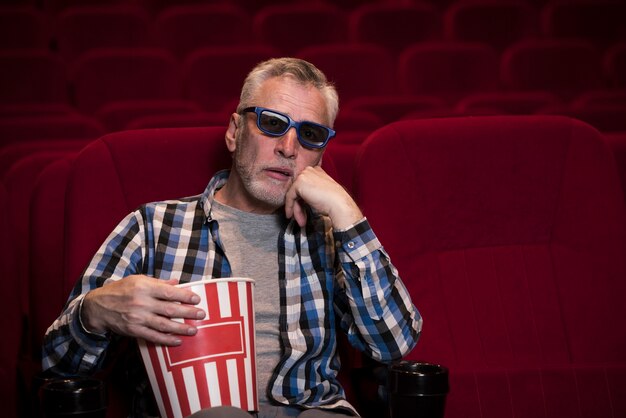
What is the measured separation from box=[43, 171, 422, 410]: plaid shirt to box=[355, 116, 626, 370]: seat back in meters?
0.08

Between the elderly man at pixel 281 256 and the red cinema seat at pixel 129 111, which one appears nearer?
the elderly man at pixel 281 256

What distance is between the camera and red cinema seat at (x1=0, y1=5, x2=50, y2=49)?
2125 mm

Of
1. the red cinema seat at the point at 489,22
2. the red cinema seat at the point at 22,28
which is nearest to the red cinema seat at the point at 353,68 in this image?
the red cinema seat at the point at 489,22

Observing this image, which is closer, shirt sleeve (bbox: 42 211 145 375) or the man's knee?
the man's knee

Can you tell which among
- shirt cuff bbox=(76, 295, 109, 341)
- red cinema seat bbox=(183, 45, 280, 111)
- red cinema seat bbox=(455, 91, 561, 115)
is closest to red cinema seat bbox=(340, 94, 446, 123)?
red cinema seat bbox=(455, 91, 561, 115)

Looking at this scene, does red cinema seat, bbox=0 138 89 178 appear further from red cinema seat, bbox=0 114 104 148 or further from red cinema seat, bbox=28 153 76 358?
red cinema seat, bbox=28 153 76 358

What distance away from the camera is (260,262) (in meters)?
0.81

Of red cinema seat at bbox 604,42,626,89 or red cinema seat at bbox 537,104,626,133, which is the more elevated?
red cinema seat at bbox 604,42,626,89

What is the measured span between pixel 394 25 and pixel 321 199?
1.64 m

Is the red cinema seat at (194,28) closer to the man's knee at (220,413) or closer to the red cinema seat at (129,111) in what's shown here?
the red cinema seat at (129,111)

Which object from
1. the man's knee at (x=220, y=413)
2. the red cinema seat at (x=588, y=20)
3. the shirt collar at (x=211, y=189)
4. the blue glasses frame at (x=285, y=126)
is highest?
the red cinema seat at (x=588, y=20)

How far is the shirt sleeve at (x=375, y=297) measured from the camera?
2.43 ft

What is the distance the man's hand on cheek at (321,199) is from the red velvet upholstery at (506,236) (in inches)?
4.0

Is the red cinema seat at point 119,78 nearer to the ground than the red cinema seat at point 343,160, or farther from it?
farther from it
